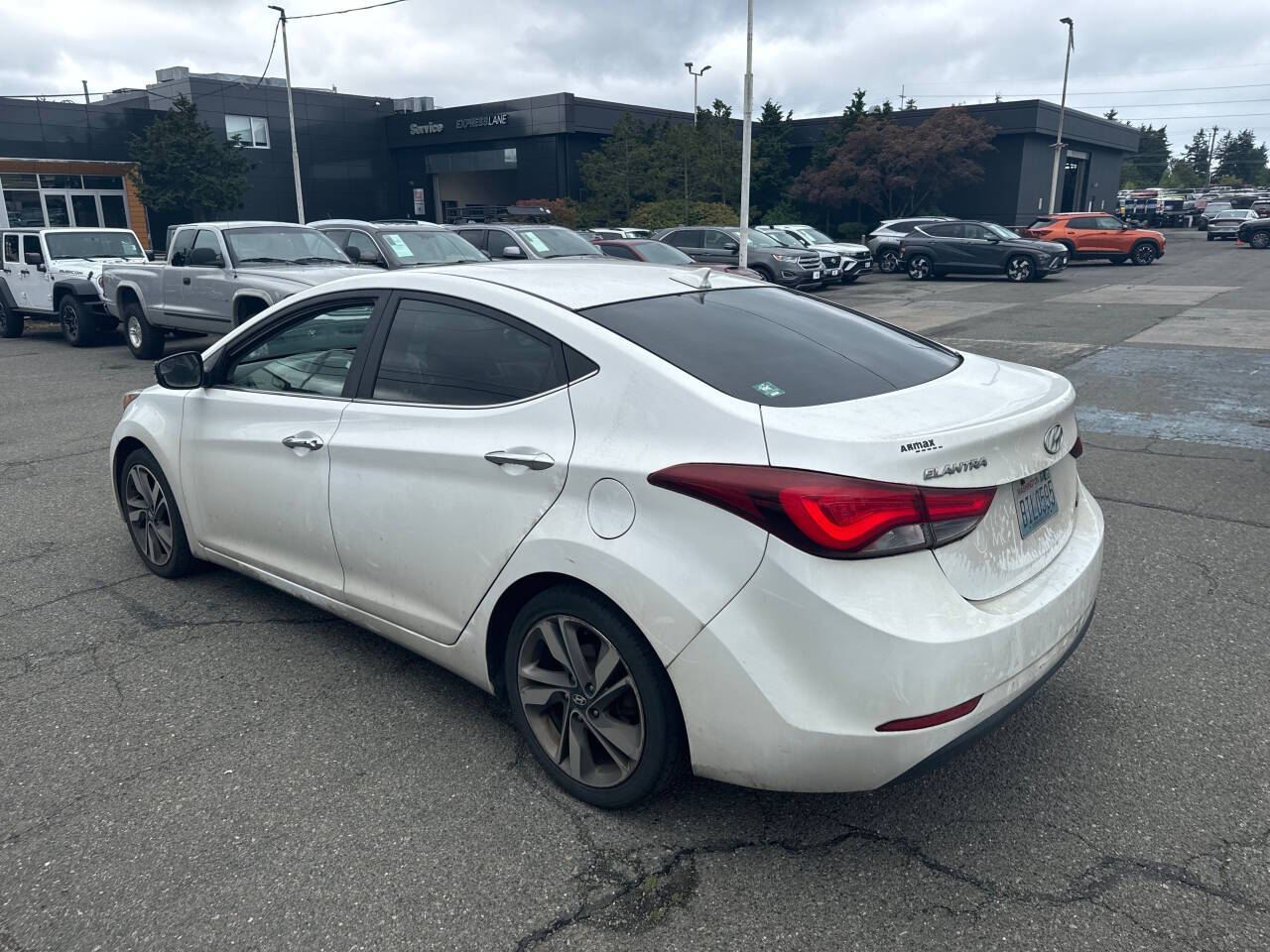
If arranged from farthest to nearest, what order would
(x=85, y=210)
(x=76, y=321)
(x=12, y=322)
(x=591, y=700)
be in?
(x=85, y=210) < (x=12, y=322) < (x=76, y=321) < (x=591, y=700)

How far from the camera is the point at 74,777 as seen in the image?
3240 mm

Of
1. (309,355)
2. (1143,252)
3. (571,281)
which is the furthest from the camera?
(1143,252)

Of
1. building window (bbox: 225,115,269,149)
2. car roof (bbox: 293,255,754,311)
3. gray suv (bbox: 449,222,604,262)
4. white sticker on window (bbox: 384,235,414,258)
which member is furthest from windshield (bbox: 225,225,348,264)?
building window (bbox: 225,115,269,149)

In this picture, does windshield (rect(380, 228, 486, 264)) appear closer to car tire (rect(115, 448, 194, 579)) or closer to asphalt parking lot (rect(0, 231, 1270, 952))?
car tire (rect(115, 448, 194, 579))

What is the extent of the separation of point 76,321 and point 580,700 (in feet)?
48.4

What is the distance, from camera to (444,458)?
322 cm

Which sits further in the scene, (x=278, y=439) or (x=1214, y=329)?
(x=1214, y=329)

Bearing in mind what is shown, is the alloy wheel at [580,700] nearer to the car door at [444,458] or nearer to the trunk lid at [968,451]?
the car door at [444,458]

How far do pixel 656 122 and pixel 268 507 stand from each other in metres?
42.7

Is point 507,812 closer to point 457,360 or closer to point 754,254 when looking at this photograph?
point 457,360

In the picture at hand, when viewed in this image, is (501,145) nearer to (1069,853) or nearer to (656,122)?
(656,122)

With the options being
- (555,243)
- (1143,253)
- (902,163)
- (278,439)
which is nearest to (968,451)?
(278,439)

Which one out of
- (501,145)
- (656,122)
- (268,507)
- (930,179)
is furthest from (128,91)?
(268,507)

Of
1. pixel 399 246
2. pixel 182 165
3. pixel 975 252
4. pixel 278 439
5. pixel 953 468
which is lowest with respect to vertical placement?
pixel 975 252
